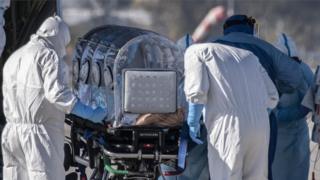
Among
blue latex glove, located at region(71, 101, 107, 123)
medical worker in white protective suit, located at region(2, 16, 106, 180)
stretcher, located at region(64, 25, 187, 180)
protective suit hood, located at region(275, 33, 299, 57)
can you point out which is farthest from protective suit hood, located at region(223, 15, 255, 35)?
medical worker in white protective suit, located at region(2, 16, 106, 180)

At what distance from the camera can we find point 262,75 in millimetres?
6035

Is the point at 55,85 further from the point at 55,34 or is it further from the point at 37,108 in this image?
the point at 55,34

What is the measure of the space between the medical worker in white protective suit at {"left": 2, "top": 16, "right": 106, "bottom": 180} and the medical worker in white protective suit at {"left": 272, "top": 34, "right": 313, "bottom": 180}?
1.87 m

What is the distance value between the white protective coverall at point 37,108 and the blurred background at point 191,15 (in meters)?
10.8

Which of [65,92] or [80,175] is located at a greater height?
[65,92]

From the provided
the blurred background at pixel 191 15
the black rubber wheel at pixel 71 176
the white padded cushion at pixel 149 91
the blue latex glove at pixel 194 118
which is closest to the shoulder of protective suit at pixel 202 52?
the blue latex glove at pixel 194 118

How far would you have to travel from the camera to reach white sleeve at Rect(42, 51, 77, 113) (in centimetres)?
575

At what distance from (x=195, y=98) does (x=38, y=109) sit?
100 cm

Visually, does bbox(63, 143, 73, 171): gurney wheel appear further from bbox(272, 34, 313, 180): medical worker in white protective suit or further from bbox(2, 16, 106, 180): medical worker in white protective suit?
bbox(272, 34, 313, 180): medical worker in white protective suit

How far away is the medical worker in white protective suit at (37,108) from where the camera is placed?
5859mm

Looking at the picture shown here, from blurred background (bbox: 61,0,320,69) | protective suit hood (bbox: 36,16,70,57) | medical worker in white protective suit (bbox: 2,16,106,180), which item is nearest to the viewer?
medical worker in white protective suit (bbox: 2,16,106,180)

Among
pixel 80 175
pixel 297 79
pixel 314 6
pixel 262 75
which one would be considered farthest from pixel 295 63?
pixel 314 6

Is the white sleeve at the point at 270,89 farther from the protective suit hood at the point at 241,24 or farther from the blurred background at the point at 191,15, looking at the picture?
the blurred background at the point at 191,15

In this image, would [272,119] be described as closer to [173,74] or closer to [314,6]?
[173,74]
